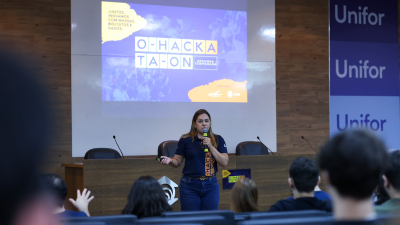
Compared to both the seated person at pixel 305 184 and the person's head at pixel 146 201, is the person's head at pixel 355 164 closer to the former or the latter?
the seated person at pixel 305 184

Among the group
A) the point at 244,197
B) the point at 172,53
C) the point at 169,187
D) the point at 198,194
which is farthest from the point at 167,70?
the point at 244,197

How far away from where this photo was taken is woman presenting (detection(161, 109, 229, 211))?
303cm

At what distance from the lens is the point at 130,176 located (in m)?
3.95

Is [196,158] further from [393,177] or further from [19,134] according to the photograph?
[19,134]

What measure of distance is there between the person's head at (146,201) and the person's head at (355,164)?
1378mm

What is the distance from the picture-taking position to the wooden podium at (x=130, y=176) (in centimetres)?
380

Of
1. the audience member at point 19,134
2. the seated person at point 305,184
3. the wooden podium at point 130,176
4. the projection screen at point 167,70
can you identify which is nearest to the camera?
the audience member at point 19,134

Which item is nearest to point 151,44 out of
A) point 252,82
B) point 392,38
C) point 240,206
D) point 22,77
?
point 252,82

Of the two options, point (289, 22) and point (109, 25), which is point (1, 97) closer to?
point (109, 25)

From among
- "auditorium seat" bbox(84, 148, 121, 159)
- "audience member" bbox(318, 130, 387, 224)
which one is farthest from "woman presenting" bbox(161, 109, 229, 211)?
"audience member" bbox(318, 130, 387, 224)

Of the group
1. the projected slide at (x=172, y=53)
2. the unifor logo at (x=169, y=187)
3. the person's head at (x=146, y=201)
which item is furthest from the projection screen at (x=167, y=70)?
the person's head at (x=146, y=201)

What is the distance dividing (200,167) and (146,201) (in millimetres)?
1090

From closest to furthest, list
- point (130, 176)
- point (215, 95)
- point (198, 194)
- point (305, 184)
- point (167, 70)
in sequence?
point (305, 184), point (198, 194), point (130, 176), point (167, 70), point (215, 95)

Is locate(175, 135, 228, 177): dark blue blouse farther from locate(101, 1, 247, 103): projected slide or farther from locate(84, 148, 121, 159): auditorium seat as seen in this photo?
locate(101, 1, 247, 103): projected slide
